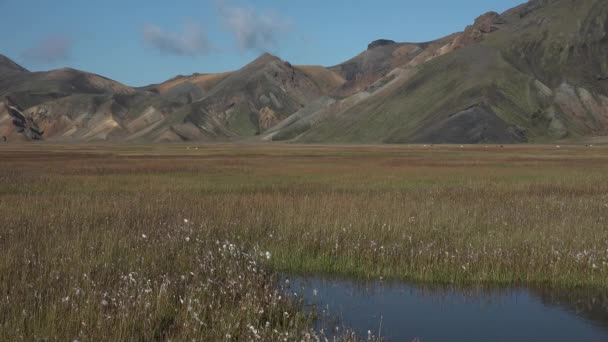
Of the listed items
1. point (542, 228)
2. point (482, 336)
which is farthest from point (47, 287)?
point (542, 228)

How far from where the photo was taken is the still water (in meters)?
12.8

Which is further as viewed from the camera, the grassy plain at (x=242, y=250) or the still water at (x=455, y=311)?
the still water at (x=455, y=311)

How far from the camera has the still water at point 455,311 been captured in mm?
12820

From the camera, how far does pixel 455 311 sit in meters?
14.4

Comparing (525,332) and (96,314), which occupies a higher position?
(96,314)

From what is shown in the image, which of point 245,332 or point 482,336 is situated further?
point 482,336

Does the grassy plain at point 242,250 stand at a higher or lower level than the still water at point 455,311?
higher

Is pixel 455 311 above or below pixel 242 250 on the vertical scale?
below

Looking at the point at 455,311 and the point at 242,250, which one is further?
the point at 242,250

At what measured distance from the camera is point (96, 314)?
410 inches

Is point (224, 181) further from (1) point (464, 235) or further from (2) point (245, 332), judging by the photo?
(2) point (245, 332)

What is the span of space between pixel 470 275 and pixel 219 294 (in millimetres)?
7554

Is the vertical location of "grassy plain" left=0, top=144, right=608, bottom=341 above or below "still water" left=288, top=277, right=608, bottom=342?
above

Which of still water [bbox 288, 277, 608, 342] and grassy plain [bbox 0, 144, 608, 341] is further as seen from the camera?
still water [bbox 288, 277, 608, 342]
